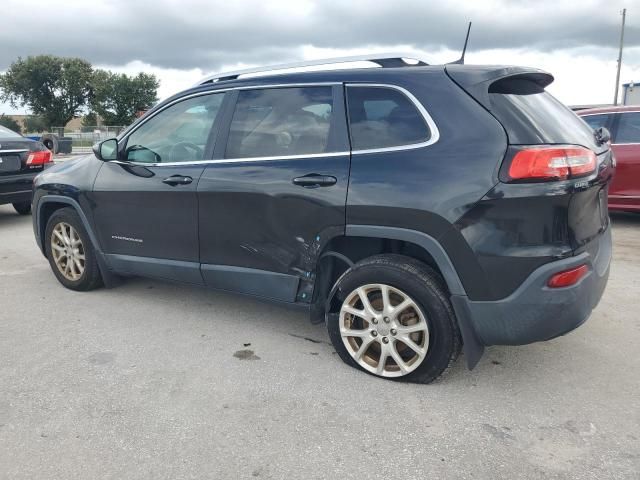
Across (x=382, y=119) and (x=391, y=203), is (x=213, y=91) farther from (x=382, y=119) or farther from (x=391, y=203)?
(x=391, y=203)

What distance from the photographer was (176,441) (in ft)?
8.60

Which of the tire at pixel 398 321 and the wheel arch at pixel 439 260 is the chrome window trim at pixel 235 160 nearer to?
the wheel arch at pixel 439 260

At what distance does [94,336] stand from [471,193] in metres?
2.74

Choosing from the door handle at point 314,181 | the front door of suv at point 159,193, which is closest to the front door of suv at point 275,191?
the door handle at point 314,181

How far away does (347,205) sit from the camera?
310 centimetres

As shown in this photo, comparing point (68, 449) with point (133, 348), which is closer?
point (68, 449)

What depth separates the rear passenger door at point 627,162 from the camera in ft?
23.2

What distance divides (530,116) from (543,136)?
14cm

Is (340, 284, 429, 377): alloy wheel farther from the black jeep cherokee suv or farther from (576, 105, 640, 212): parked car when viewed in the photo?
(576, 105, 640, 212): parked car

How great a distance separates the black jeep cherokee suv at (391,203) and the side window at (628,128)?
14.2 feet

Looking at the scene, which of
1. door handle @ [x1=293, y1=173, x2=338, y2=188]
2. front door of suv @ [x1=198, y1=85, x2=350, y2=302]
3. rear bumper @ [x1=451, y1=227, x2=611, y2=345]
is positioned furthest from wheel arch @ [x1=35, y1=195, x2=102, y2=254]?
rear bumper @ [x1=451, y1=227, x2=611, y2=345]

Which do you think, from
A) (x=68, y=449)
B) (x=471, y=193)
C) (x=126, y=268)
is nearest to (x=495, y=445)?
(x=471, y=193)

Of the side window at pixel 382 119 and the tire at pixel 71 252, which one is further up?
the side window at pixel 382 119

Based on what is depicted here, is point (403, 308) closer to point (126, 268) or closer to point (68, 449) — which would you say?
point (68, 449)
